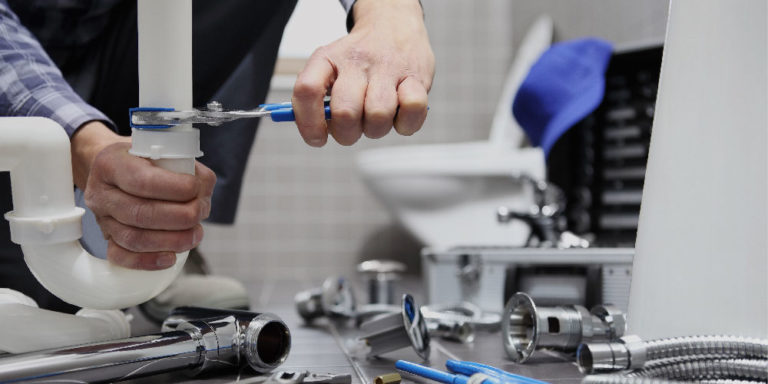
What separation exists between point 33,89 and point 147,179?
229 millimetres

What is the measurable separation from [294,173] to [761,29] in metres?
1.68

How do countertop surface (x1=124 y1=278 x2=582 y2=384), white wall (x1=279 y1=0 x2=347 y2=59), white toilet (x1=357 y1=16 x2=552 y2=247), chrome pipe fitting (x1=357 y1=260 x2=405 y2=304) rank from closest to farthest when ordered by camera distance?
countertop surface (x1=124 y1=278 x2=582 y2=384) → chrome pipe fitting (x1=357 y1=260 x2=405 y2=304) → white toilet (x1=357 y1=16 x2=552 y2=247) → white wall (x1=279 y1=0 x2=347 y2=59)

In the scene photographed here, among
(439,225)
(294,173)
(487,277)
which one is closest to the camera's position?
(487,277)

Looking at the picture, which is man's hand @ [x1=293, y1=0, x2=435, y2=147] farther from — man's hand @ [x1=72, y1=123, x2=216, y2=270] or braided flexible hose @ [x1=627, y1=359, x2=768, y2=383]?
braided flexible hose @ [x1=627, y1=359, x2=768, y2=383]

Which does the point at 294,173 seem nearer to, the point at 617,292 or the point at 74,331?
the point at 617,292

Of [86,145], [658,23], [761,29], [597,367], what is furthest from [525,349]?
[658,23]

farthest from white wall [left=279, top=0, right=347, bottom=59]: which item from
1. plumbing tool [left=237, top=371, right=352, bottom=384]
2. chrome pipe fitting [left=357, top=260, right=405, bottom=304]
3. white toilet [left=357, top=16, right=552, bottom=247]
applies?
plumbing tool [left=237, top=371, right=352, bottom=384]

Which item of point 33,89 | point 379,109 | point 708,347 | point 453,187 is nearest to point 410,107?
point 379,109

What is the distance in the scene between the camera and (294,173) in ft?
6.82

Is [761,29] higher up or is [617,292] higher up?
[761,29]

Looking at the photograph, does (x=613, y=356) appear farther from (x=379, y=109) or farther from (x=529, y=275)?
(x=529, y=275)

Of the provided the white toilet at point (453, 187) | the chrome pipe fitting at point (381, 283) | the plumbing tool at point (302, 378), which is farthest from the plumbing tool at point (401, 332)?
the white toilet at point (453, 187)

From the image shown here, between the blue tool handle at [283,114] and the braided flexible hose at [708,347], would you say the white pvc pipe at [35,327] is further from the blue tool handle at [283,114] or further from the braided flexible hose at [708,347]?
the braided flexible hose at [708,347]

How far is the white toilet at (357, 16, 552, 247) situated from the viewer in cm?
162
